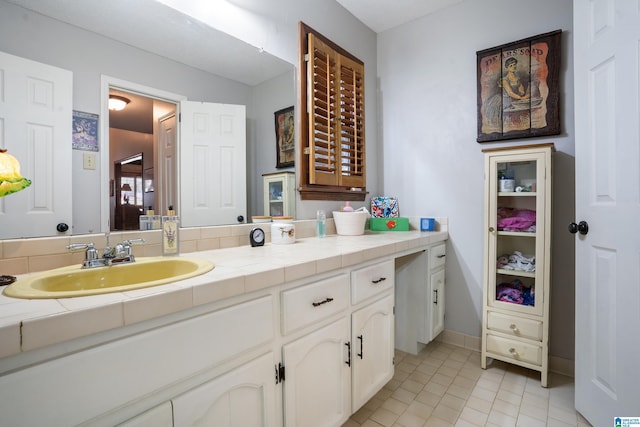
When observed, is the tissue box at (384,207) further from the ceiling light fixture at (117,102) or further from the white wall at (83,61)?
the ceiling light fixture at (117,102)

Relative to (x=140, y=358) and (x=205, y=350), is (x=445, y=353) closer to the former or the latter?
(x=205, y=350)

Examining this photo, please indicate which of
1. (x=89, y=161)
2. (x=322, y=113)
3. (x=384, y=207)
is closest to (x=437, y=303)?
(x=384, y=207)

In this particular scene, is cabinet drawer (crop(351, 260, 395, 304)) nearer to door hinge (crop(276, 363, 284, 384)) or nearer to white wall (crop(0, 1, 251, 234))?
door hinge (crop(276, 363, 284, 384))

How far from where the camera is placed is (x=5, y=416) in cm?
53

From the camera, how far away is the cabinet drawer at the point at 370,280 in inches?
54.9

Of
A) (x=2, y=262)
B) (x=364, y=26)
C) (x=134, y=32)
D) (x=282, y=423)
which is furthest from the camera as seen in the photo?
(x=364, y=26)

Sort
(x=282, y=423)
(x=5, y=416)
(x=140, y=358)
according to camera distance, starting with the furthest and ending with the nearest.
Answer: (x=282, y=423) → (x=140, y=358) → (x=5, y=416)

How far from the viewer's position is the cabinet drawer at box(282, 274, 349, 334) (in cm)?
107

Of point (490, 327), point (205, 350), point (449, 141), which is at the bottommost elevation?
point (490, 327)

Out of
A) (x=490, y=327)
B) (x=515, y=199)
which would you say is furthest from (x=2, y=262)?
(x=515, y=199)

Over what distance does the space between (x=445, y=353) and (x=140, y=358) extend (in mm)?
2149

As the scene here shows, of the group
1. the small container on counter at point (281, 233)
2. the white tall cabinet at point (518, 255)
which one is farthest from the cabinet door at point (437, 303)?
the small container on counter at point (281, 233)

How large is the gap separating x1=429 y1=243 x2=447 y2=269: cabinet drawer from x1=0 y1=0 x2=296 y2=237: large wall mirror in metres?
1.24

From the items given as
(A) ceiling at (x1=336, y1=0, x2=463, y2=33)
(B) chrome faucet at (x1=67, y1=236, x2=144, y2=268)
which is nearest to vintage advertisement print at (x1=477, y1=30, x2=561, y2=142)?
(A) ceiling at (x1=336, y1=0, x2=463, y2=33)
